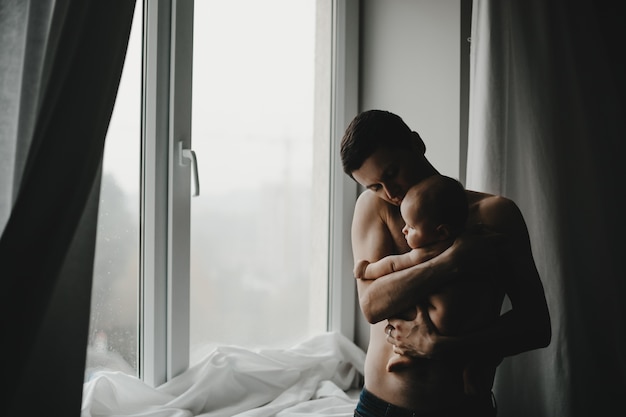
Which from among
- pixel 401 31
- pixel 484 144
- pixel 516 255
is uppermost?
pixel 401 31

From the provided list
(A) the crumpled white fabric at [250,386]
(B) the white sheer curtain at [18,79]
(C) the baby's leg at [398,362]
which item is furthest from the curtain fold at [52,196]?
(C) the baby's leg at [398,362]

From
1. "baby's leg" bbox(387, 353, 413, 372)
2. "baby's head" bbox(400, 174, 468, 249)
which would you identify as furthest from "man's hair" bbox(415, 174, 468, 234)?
"baby's leg" bbox(387, 353, 413, 372)

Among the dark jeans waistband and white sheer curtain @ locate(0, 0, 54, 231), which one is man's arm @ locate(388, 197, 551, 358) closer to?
the dark jeans waistband

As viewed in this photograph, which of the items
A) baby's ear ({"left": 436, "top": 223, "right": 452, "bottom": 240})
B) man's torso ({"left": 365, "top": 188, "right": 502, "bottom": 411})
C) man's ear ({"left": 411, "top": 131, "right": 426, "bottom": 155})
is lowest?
man's torso ({"left": 365, "top": 188, "right": 502, "bottom": 411})

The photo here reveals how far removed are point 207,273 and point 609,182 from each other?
122cm

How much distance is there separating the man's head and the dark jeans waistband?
0.41 meters

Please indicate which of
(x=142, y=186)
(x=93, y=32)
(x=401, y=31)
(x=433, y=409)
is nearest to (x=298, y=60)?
(x=401, y=31)

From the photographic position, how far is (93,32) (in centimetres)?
94

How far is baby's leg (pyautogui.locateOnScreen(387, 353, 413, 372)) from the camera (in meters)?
1.02

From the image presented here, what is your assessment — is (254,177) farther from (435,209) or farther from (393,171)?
(435,209)

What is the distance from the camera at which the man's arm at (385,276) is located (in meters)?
0.96

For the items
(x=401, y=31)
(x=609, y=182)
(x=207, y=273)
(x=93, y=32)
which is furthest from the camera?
(x=401, y=31)

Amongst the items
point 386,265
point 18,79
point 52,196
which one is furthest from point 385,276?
point 18,79

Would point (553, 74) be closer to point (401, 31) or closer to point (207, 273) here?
point (401, 31)
